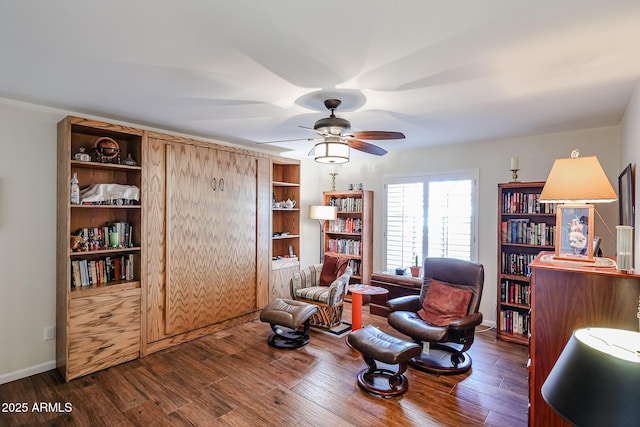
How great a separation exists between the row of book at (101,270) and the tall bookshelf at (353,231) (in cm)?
326

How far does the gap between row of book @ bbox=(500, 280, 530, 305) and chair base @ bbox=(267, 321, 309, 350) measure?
8.14 feet

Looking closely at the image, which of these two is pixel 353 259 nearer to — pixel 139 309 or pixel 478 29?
pixel 139 309

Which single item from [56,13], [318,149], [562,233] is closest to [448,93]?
[318,149]

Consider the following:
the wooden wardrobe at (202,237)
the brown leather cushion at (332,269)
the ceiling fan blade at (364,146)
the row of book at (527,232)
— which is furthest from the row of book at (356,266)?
the ceiling fan blade at (364,146)

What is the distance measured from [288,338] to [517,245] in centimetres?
301

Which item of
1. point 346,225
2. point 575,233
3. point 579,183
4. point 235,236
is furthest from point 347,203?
point 579,183

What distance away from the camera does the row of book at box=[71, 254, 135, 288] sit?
3143mm

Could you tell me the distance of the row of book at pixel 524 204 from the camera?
3.78 meters

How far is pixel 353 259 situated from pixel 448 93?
3.52 metres

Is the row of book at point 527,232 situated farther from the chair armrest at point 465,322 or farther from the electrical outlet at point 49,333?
the electrical outlet at point 49,333

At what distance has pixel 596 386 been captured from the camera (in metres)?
0.79

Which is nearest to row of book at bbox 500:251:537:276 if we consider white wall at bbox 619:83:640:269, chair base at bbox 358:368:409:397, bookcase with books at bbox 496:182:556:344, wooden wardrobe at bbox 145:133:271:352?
bookcase with books at bbox 496:182:556:344

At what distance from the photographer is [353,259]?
559cm

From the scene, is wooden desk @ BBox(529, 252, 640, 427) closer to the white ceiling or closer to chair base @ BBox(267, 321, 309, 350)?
the white ceiling
